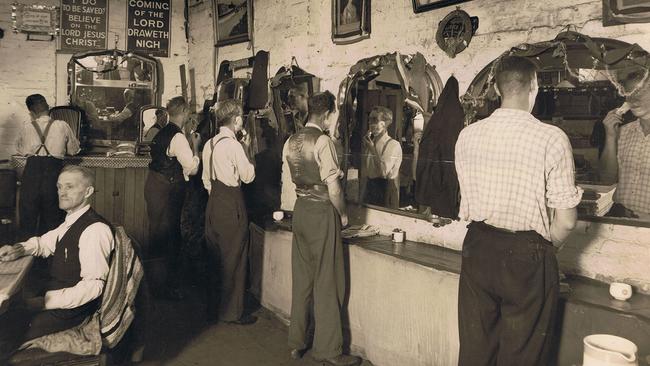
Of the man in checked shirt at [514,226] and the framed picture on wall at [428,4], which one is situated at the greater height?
the framed picture on wall at [428,4]

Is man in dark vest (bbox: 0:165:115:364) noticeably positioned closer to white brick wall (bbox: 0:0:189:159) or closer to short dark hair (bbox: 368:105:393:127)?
short dark hair (bbox: 368:105:393:127)

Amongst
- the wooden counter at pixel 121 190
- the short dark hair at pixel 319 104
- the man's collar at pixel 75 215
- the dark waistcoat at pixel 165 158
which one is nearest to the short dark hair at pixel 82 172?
the man's collar at pixel 75 215

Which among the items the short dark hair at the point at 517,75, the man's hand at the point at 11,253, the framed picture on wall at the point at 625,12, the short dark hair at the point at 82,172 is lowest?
the man's hand at the point at 11,253

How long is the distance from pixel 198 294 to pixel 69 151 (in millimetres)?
2501

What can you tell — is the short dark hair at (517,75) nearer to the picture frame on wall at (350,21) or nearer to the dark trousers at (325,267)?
the dark trousers at (325,267)

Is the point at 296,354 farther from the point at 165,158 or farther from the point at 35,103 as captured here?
the point at 35,103

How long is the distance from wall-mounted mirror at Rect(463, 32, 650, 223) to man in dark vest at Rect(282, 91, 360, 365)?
4.55 feet

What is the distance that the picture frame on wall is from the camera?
14.7ft

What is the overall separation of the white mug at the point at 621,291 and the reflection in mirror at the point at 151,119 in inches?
246

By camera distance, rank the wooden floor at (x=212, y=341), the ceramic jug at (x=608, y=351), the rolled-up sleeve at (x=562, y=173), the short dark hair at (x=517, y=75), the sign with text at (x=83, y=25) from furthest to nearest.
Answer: the sign with text at (x=83, y=25) → the wooden floor at (x=212, y=341) → the short dark hair at (x=517, y=75) → the rolled-up sleeve at (x=562, y=173) → the ceramic jug at (x=608, y=351)

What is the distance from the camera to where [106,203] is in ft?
22.7

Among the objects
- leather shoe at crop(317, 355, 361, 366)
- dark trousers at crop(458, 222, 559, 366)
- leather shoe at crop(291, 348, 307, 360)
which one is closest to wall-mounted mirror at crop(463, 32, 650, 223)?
dark trousers at crop(458, 222, 559, 366)

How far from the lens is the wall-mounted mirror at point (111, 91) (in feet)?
24.4

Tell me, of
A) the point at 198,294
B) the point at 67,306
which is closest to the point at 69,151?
the point at 198,294
